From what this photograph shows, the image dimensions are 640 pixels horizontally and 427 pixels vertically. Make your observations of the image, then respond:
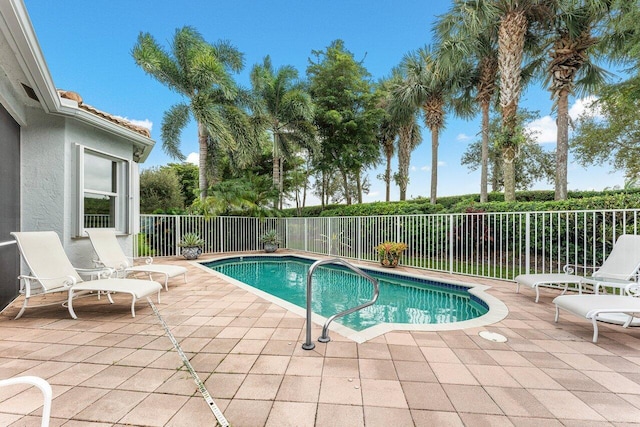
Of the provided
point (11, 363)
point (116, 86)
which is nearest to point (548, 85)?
point (11, 363)

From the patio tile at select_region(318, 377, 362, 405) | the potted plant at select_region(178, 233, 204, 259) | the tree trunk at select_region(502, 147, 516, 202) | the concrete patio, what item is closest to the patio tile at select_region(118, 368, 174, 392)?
the concrete patio

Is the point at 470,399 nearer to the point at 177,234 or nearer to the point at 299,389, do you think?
the point at 299,389

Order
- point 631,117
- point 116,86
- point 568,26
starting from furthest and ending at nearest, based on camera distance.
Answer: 1. point 116,86
2. point 631,117
3. point 568,26

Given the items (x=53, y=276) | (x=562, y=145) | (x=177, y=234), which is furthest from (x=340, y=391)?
(x=562, y=145)

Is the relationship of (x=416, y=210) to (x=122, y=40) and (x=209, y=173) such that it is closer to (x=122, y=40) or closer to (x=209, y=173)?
(x=209, y=173)

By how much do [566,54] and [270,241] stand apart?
42.3 ft

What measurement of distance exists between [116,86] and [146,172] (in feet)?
17.3

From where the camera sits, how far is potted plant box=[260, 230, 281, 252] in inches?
516

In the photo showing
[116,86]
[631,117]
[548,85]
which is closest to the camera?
[548,85]

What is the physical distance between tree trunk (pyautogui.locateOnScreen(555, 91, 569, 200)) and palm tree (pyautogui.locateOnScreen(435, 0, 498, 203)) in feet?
8.79

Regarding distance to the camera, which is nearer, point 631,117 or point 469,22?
point 469,22

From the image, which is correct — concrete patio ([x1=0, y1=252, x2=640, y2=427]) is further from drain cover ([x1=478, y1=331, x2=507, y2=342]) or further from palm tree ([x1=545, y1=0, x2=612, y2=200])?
palm tree ([x1=545, y1=0, x2=612, y2=200])

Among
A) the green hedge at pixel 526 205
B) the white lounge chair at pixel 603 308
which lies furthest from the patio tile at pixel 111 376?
the green hedge at pixel 526 205

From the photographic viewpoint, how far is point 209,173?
15.2 metres
